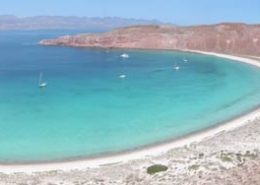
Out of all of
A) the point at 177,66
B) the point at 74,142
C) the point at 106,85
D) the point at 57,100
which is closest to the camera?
the point at 74,142

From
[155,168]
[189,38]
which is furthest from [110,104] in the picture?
[189,38]

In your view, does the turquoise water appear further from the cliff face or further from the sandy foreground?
the cliff face

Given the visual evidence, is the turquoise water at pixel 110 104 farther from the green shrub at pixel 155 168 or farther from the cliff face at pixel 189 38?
the cliff face at pixel 189 38

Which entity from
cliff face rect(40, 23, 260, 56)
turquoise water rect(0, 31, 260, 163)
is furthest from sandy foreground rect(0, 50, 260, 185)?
cliff face rect(40, 23, 260, 56)

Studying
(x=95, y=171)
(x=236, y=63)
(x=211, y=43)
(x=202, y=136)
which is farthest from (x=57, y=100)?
(x=211, y=43)

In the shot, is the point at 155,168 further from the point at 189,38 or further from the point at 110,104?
the point at 189,38

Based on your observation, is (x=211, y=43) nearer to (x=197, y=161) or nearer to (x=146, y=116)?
(x=146, y=116)
